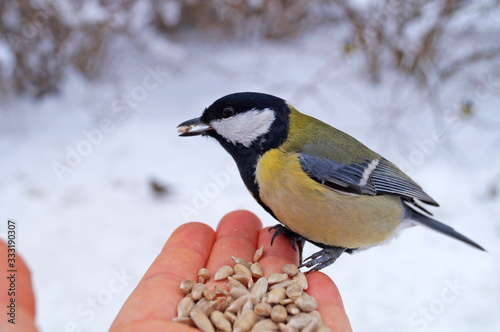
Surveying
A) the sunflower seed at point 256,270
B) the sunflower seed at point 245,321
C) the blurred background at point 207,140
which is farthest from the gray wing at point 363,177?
the blurred background at point 207,140

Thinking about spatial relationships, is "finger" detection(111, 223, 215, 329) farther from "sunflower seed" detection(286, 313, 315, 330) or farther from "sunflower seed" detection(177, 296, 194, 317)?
"sunflower seed" detection(286, 313, 315, 330)

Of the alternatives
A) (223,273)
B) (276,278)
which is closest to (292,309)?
(276,278)

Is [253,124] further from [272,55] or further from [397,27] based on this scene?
[272,55]

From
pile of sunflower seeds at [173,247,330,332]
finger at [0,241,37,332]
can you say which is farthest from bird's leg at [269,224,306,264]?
finger at [0,241,37,332]

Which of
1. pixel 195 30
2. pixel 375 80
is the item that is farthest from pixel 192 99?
pixel 375 80

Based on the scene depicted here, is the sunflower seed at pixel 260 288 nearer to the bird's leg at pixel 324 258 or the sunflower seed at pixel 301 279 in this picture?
the sunflower seed at pixel 301 279

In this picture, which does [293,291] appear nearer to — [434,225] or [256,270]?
[256,270]
